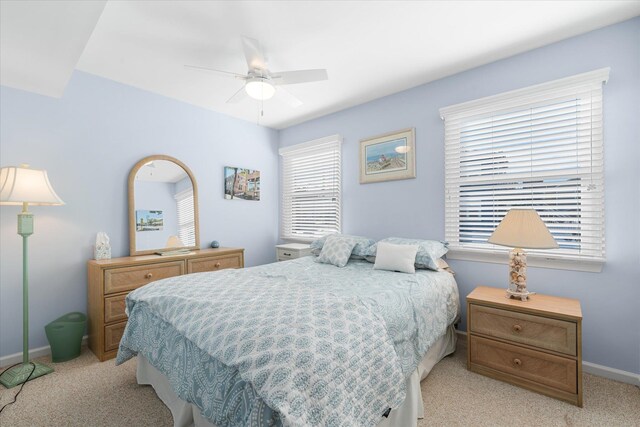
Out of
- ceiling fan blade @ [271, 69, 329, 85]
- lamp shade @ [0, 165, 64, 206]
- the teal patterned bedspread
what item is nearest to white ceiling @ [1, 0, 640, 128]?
ceiling fan blade @ [271, 69, 329, 85]

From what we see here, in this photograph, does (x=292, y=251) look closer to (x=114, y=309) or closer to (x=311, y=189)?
Answer: (x=311, y=189)

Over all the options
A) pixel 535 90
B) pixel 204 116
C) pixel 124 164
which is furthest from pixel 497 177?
pixel 124 164

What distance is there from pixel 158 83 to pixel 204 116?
712 millimetres

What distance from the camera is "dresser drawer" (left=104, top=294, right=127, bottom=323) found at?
2.53 m

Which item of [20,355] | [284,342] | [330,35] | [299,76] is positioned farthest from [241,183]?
[284,342]

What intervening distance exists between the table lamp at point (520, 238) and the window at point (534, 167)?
14.7 inches

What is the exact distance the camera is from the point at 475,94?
107 inches

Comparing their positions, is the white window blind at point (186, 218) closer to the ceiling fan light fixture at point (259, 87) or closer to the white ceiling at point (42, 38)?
the white ceiling at point (42, 38)

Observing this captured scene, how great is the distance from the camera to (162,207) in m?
3.29

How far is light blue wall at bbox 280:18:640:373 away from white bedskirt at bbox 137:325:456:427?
1049 mm

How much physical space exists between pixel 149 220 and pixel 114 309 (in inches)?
39.2

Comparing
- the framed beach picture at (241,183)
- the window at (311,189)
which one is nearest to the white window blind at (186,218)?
the framed beach picture at (241,183)

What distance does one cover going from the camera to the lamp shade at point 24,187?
212 centimetres

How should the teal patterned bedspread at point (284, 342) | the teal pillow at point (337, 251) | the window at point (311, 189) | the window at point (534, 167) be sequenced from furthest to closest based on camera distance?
the window at point (311, 189), the teal pillow at point (337, 251), the window at point (534, 167), the teal patterned bedspread at point (284, 342)
